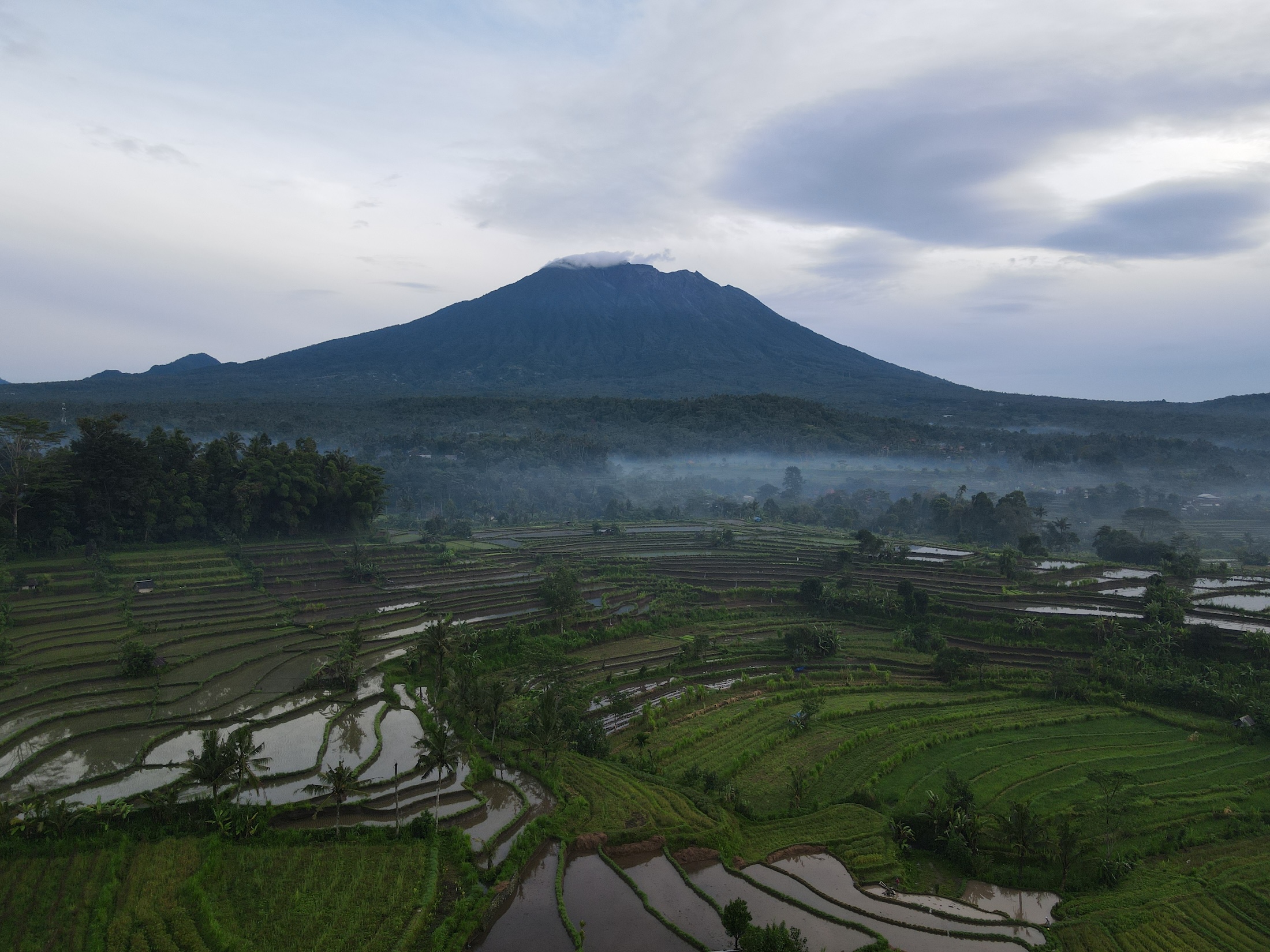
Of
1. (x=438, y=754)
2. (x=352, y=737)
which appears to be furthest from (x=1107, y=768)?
(x=352, y=737)

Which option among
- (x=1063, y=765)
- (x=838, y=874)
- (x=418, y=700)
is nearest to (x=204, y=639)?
(x=418, y=700)

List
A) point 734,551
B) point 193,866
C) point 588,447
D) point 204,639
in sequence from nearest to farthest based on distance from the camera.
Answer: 1. point 193,866
2. point 204,639
3. point 734,551
4. point 588,447

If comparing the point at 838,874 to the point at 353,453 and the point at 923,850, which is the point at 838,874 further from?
the point at 353,453

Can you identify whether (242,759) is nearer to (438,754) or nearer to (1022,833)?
(438,754)

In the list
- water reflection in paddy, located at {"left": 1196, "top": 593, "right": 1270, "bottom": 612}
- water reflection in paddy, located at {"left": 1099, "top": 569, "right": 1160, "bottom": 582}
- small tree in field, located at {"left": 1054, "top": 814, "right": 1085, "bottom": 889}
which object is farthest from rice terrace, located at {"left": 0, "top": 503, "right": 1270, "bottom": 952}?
water reflection in paddy, located at {"left": 1196, "top": 593, "right": 1270, "bottom": 612}

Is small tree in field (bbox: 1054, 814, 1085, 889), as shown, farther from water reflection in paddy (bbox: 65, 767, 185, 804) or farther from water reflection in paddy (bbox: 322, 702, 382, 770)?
water reflection in paddy (bbox: 65, 767, 185, 804)

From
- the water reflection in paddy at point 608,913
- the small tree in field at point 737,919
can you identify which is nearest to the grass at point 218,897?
the water reflection in paddy at point 608,913
